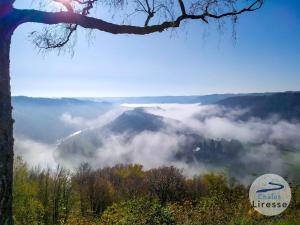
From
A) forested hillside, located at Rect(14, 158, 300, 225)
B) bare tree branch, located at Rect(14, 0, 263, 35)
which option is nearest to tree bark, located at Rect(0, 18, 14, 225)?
bare tree branch, located at Rect(14, 0, 263, 35)

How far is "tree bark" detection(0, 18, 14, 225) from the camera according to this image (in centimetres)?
564

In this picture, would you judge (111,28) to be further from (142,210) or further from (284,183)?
(284,183)

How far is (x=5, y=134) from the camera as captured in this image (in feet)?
18.7

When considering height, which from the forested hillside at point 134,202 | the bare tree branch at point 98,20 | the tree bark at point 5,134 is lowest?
the forested hillside at point 134,202

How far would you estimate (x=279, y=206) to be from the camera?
14.3 meters

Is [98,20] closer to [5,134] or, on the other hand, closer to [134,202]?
[5,134]

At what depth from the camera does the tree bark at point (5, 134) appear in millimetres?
5645

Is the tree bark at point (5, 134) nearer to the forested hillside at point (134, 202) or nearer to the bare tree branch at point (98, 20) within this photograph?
the bare tree branch at point (98, 20)

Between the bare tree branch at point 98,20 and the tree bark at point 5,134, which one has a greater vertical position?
the bare tree branch at point 98,20

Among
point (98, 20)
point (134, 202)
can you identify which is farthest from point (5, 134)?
point (134, 202)

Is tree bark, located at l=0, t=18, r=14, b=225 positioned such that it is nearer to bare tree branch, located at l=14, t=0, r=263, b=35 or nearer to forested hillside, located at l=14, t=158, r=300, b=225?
bare tree branch, located at l=14, t=0, r=263, b=35

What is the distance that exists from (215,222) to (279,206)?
389 cm

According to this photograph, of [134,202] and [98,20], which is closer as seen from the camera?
[98,20]

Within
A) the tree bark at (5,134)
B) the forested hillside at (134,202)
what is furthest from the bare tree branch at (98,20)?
the forested hillside at (134,202)
